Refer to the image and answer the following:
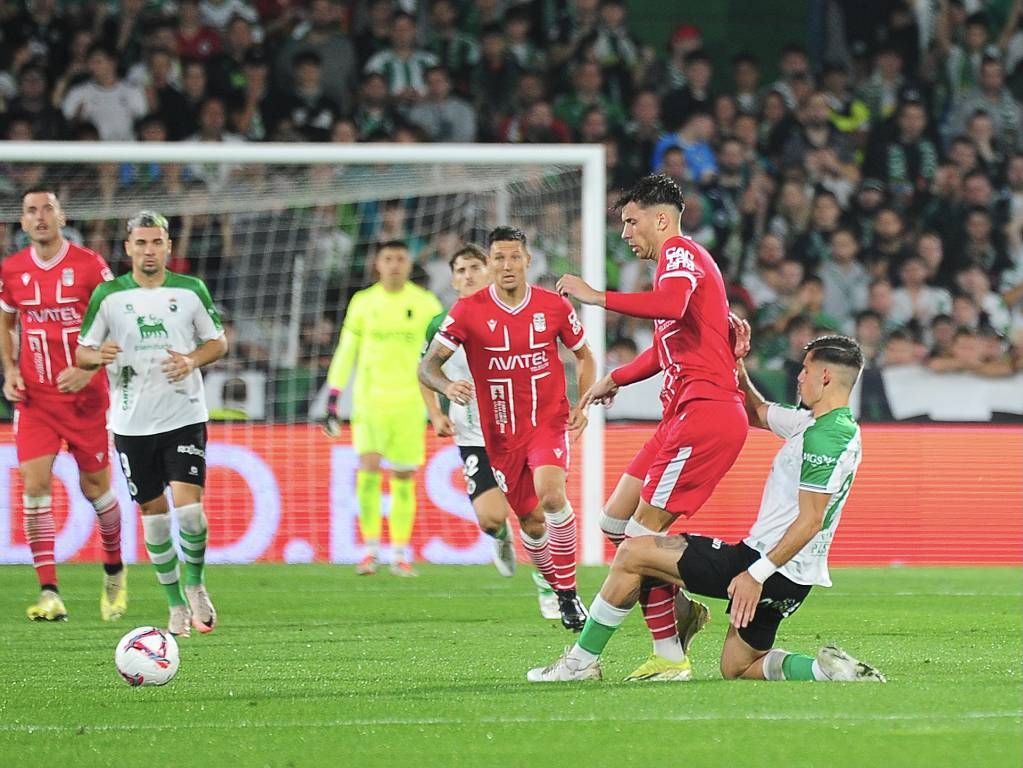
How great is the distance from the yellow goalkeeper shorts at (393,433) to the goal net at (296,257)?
2.88 ft

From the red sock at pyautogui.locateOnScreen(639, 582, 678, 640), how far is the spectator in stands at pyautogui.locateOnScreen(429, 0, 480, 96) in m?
10.8

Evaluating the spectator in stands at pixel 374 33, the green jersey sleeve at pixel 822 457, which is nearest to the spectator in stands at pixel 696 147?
the spectator in stands at pixel 374 33

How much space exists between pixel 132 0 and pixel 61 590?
24.4 ft

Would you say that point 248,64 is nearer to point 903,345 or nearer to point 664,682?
point 903,345

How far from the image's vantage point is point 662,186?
7.54m

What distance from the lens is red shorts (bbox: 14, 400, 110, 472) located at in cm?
1024

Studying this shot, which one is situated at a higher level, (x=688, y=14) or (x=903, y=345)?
(x=688, y=14)

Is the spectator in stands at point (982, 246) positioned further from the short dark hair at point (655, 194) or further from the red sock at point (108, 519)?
the short dark hair at point (655, 194)

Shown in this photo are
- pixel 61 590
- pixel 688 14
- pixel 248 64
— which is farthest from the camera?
pixel 688 14

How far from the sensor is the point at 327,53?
1694cm

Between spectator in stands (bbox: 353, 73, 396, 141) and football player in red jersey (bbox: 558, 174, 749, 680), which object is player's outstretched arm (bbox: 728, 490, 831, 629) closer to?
football player in red jersey (bbox: 558, 174, 749, 680)

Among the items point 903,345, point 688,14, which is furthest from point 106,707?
point 688,14

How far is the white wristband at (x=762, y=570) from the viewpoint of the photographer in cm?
655

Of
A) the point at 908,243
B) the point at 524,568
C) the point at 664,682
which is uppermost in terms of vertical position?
the point at 908,243
